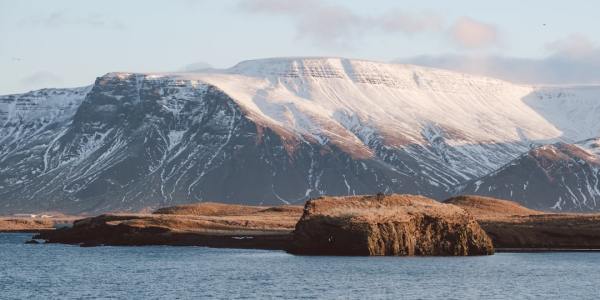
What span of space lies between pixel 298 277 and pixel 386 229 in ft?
→ 73.9

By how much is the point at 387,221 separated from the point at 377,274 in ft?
56.5

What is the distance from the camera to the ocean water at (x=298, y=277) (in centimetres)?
11825

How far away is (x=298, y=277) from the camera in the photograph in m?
131

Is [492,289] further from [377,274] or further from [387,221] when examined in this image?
[387,221]

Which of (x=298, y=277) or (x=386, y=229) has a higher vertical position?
(x=386, y=229)

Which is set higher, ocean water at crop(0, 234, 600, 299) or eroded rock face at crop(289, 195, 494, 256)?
eroded rock face at crop(289, 195, 494, 256)

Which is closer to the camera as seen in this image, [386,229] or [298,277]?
[298,277]

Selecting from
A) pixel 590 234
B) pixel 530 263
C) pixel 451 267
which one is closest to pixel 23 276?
pixel 451 267

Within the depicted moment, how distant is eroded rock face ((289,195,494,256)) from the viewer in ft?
492

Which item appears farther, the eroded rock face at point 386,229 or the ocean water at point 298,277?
the eroded rock face at point 386,229

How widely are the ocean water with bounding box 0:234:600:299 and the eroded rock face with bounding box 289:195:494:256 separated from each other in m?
1.83

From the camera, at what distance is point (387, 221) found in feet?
494

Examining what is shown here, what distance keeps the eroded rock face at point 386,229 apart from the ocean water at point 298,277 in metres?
1.83

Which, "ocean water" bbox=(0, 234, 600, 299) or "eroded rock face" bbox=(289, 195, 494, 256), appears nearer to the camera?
"ocean water" bbox=(0, 234, 600, 299)
